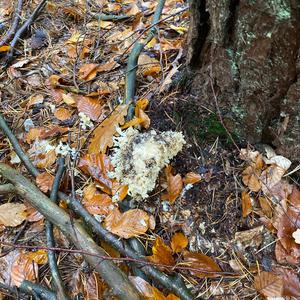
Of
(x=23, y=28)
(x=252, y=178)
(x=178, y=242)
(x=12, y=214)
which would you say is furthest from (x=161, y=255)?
(x=23, y=28)

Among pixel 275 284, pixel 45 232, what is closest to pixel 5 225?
pixel 45 232

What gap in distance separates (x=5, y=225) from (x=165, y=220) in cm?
82

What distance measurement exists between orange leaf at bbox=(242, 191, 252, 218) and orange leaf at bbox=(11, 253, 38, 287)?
1017mm

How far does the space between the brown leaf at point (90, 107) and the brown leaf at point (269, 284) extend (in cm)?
122

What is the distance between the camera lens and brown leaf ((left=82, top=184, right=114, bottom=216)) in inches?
71.2

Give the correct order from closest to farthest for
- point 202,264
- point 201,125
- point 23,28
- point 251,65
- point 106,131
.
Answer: point 251,65, point 202,264, point 201,125, point 106,131, point 23,28

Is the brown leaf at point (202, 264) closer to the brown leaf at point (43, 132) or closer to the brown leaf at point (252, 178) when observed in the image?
the brown leaf at point (252, 178)

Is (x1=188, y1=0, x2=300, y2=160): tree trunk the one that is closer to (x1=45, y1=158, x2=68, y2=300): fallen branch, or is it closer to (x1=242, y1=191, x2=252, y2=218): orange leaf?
(x1=242, y1=191, x2=252, y2=218): orange leaf

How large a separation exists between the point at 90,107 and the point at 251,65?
104 centimetres

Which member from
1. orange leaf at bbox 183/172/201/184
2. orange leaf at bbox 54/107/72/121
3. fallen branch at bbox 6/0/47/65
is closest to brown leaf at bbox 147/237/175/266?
orange leaf at bbox 183/172/201/184

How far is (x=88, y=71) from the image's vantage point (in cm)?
241

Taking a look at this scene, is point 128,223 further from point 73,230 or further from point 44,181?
point 44,181

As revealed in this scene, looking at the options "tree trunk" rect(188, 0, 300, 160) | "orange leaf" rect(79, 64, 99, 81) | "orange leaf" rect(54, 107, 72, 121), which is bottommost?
"orange leaf" rect(54, 107, 72, 121)

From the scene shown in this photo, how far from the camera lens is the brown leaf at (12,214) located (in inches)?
74.2
